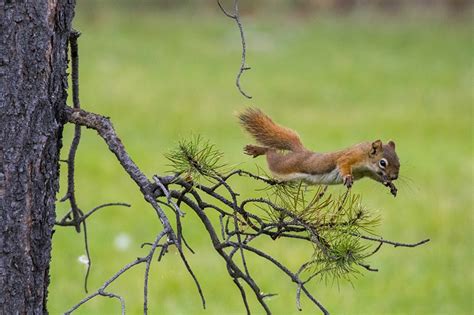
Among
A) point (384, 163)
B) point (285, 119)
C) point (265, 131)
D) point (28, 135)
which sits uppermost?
point (285, 119)

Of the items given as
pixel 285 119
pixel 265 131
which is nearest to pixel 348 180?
pixel 265 131

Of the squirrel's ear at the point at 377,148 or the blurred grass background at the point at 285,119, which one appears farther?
the blurred grass background at the point at 285,119

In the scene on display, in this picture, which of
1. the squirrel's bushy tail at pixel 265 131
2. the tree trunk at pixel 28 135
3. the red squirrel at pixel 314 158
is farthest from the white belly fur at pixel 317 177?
the tree trunk at pixel 28 135

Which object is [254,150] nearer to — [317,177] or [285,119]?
[317,177]

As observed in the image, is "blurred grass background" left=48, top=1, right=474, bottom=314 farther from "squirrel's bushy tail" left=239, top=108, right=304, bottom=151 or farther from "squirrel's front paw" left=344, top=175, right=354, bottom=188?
"squirrel's front paw" left=344, top=175, right=354, bottom=188

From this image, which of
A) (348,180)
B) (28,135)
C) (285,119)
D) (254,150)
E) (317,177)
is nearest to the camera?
(28,135)

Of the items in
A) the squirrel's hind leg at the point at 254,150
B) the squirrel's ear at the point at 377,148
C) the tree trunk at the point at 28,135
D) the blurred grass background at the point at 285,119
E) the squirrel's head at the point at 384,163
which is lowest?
the tree trunk at the point at 28,135

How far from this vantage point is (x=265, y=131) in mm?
1995

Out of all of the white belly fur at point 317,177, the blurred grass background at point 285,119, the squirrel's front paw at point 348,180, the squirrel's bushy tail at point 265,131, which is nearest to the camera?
the squirrel's front paw at point 348,180

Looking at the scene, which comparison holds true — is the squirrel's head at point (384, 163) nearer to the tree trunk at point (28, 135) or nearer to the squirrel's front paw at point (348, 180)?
the squirrel's front paw at point (348, 180)

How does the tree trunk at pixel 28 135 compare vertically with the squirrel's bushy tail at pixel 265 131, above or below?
below

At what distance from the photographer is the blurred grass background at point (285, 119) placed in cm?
448

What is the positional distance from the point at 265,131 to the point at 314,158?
13 cm

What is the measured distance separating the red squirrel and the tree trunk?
0.46 metres
